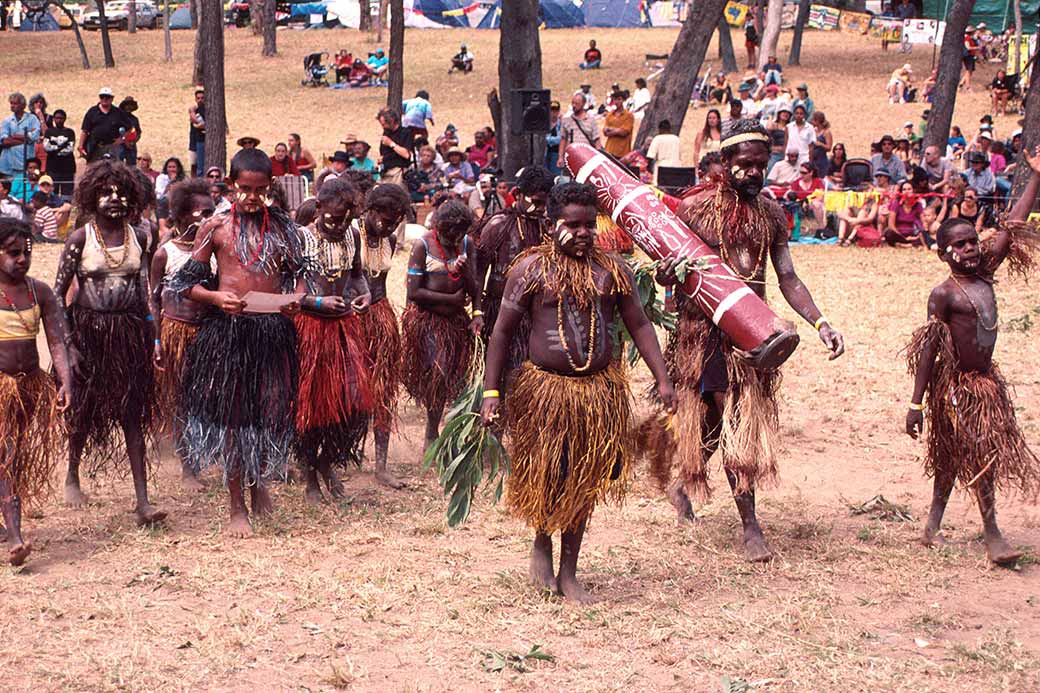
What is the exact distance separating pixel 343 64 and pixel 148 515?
3105cm

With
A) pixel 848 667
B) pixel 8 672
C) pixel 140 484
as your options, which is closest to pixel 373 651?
pixel 8 672

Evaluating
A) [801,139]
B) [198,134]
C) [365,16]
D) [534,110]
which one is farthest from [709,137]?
[365,16]

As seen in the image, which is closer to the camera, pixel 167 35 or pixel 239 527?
pixel 239 527

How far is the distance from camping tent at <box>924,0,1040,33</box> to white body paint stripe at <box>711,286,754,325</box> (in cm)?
3711

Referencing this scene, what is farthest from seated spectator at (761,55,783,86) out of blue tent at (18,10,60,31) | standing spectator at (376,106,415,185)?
blue tent at (18,10,60,31)

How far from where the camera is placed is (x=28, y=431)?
6457 mm

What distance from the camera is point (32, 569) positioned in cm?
645

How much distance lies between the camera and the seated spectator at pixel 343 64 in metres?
36.2

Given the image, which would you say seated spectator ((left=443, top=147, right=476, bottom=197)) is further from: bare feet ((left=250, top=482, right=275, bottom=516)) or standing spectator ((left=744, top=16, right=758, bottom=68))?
standing spectator ((left=744, top=16, right=758, bottom=68))

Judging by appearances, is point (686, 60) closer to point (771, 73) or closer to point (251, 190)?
point (771, 73)

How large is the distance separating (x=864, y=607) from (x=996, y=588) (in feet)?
2.47

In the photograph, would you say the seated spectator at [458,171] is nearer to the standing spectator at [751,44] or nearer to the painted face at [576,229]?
the painted face at [576,229]

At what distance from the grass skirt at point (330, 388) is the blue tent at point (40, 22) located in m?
41.5

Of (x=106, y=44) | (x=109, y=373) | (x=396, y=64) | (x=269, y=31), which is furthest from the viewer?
(x=269, y=31)
